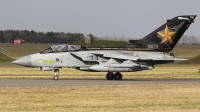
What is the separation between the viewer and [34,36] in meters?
162

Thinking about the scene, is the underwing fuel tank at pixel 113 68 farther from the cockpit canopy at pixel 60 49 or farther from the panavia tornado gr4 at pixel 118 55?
the cockpit canopy at pixel 60 49

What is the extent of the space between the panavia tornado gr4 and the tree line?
11600 cm

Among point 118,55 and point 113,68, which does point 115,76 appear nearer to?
point 113,68

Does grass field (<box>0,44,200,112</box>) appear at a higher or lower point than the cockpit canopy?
lower

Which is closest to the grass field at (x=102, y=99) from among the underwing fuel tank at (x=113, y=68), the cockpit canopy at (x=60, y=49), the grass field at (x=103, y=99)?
the grass field at (x=103, y=99)

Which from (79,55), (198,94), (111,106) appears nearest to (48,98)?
(111,106)

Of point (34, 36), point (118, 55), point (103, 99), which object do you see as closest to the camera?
point (103, 99)

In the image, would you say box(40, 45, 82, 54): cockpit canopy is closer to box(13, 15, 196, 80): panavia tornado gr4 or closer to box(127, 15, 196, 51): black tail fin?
box(13, 15, 196, 80): panavia tornado gr4

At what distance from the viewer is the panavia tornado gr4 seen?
3183 centimetres

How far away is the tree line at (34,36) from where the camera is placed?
6019 inches

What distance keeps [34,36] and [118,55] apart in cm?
13126

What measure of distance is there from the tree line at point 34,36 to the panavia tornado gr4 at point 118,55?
11600 cm

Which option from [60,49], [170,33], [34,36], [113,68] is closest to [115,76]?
[113,68]

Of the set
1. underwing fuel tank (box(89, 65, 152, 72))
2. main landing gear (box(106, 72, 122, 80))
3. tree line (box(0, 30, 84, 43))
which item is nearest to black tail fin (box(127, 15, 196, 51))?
underwing fuel tank (box(89, 65, 152, 72))
